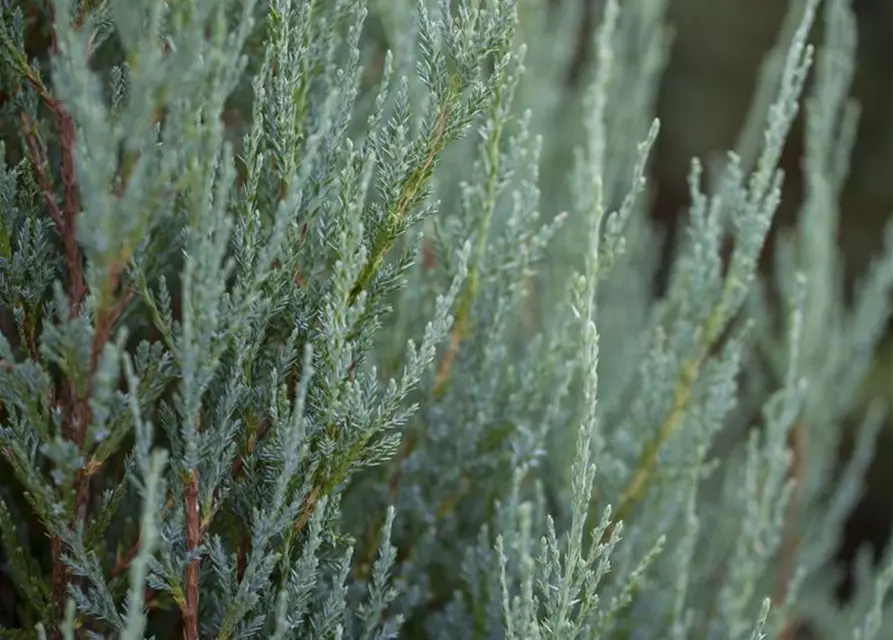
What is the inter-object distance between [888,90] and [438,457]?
Answer: 3050 millimetres

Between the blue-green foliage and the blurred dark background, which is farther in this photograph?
the blurred dark background

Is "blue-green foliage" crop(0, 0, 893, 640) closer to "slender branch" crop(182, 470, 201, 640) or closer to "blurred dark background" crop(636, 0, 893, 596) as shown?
"slender branch" crop(182, 470, 201, 640)

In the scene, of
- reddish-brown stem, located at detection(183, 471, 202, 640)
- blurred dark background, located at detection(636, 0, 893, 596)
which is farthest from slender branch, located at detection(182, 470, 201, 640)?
blurred dark background, located at detection(636, 0, 893, 596)

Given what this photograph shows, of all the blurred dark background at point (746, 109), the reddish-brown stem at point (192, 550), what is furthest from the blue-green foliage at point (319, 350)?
the blurred dark background at point (746, 109)

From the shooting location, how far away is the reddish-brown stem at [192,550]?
0.91m

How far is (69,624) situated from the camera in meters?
0.74

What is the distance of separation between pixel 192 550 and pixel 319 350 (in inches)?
9.2

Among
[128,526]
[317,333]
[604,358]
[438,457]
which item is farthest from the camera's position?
[604,358]

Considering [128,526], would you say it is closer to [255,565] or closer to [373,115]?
[255,565]

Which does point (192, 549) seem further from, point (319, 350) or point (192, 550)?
point (319, 350)

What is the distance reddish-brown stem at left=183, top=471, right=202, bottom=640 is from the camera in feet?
3.00

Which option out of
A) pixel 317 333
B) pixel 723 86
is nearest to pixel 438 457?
pixel 317 333

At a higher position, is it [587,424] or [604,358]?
[604,358]

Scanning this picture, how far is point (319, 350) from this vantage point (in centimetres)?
95
